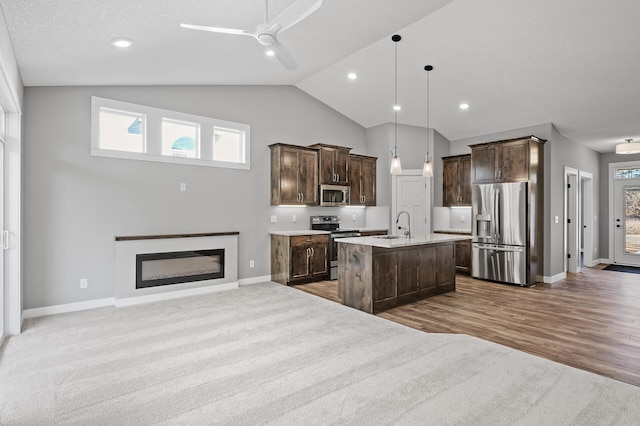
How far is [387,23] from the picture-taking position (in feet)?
14.2

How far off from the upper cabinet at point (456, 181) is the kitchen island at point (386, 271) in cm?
261

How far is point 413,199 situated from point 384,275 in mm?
3509

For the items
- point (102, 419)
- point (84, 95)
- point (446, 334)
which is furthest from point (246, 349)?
point (84, 95)

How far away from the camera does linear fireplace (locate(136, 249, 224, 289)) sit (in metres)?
4.89

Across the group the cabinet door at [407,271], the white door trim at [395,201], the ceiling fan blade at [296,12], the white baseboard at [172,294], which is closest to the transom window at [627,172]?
the white door trim at [395,201]

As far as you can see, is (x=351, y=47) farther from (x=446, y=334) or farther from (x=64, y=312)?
(x=64, y=312)

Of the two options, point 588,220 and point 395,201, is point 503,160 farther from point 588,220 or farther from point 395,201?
point 588,220

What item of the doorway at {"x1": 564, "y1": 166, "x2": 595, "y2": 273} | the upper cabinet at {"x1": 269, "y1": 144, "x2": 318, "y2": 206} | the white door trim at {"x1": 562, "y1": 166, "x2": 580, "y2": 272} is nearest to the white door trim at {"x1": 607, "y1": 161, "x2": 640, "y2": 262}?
the doorway at {"x1": 564, "y1": 166, "x2": 595, "y2": 273}

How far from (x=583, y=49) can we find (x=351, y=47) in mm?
2852

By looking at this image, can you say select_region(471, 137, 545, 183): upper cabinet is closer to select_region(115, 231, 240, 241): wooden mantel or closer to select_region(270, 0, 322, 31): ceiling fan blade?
select_region(115, 231, 240, 241): wooden mantel

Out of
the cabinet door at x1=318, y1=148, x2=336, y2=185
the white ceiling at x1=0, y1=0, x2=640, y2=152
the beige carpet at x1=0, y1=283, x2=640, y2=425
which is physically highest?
the white ceiling at x1=0, y1=0, x2=640, y2=152

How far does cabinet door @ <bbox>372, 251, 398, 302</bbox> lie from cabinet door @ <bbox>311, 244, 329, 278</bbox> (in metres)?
1.95

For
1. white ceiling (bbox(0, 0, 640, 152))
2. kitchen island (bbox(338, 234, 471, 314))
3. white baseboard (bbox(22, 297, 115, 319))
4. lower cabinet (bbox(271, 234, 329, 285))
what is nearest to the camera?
white ceiling (bbox(0, 0, 640, 152))

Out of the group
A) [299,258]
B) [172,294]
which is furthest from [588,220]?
[172,294]
